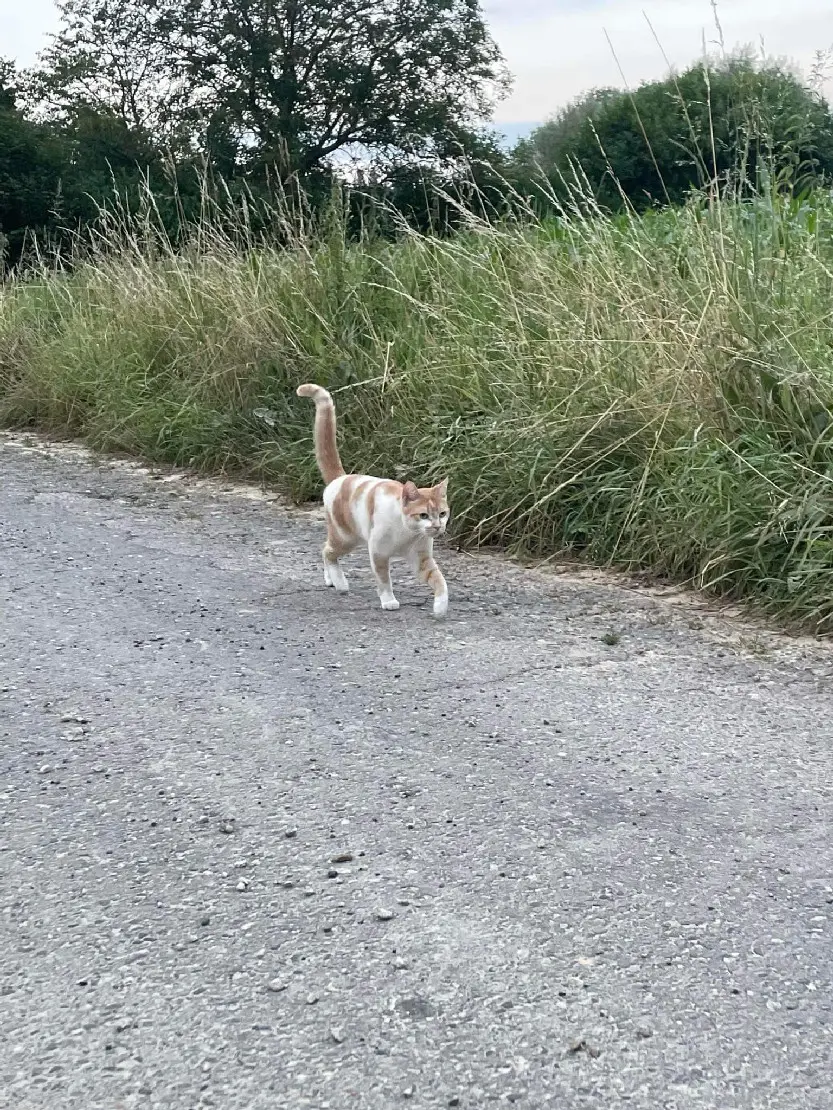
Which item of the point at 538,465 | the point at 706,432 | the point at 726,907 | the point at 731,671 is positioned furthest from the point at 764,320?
the point at 726,907

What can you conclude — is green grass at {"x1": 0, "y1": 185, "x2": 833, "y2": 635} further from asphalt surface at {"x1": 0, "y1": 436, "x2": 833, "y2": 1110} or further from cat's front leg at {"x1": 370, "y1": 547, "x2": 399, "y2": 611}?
cat's front leg at {"x1": 370, "y1": 547, "x2": 399, "y2": 611}

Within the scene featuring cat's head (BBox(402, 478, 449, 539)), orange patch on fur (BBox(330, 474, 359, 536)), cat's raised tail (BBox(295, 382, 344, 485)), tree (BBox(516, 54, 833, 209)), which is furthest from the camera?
tree (BBox(516, 54, 833, 209))

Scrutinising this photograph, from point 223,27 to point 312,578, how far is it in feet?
79.8

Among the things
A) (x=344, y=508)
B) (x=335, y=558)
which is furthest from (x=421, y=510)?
(x=335, y=558)

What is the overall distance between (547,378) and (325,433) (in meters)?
1.15

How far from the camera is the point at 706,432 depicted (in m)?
4.47

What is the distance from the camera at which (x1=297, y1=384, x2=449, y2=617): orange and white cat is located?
12.9 ft

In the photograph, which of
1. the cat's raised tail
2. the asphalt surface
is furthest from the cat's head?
the cat's raised tail

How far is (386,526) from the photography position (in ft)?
13.1

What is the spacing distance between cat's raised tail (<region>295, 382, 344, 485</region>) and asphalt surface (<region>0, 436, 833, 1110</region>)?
920 mm

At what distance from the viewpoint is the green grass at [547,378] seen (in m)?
4.14

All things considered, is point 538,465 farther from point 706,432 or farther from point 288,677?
point 288,677

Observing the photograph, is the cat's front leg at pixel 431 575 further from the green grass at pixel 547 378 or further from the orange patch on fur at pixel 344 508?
the green grass at pixel 547 378

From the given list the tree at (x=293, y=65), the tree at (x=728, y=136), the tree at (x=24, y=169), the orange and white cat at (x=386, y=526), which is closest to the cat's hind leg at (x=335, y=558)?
the orange and white cat at (x=386, y=526)
